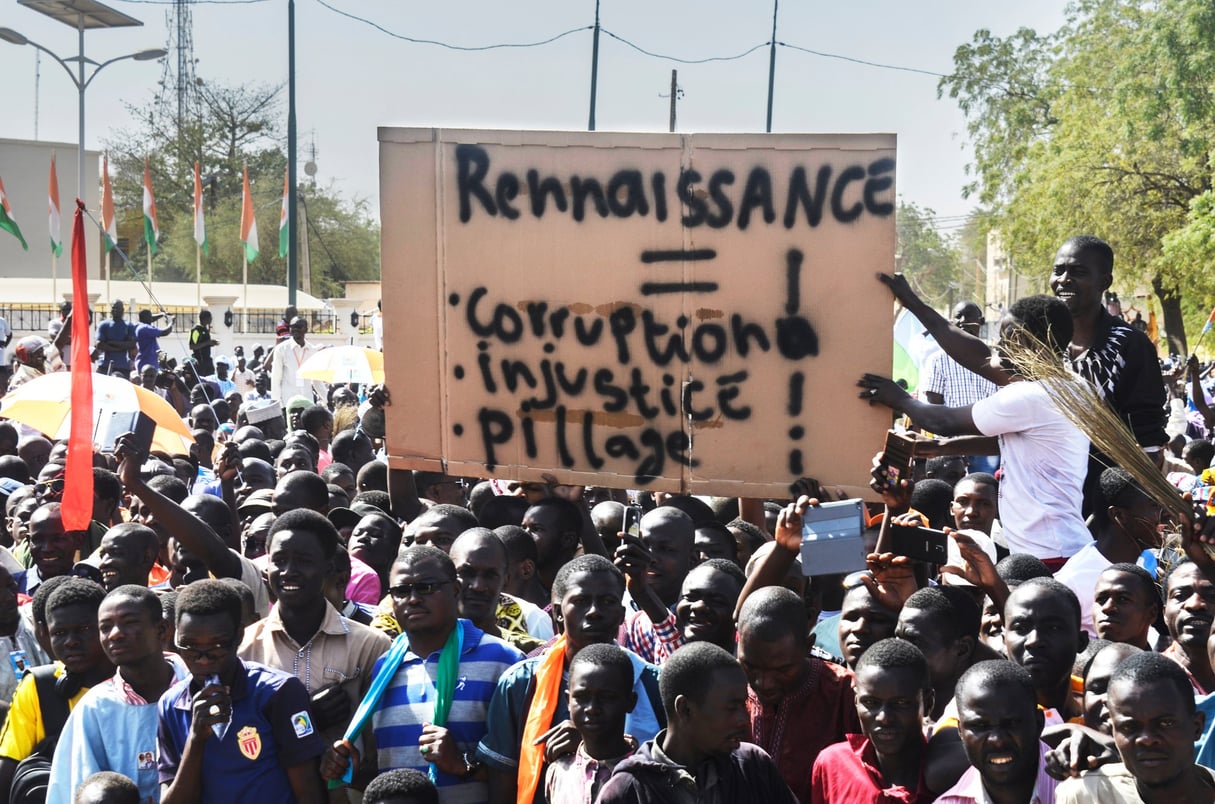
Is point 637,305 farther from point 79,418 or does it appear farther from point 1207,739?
point 79,418

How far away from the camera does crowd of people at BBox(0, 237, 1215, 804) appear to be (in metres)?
3.49

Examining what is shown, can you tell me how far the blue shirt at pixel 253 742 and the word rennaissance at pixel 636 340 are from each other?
1648 mm

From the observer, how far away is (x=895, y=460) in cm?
448

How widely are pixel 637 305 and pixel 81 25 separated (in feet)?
82.7

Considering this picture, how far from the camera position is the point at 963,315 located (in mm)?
9117

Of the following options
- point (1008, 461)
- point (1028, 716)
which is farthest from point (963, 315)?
point (1028, 716)

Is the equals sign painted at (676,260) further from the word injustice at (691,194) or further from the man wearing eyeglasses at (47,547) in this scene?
the man wearing eyeglasses at (47,547)

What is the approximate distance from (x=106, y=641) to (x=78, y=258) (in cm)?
281

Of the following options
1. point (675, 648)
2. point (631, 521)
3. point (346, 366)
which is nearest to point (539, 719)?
point (675, 648)

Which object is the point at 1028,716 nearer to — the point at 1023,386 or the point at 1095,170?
the point at 1023,386

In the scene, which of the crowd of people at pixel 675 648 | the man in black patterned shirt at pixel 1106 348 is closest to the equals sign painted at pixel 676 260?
the crowd of people at pixel 675 648

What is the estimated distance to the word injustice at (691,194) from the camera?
16.4 feet

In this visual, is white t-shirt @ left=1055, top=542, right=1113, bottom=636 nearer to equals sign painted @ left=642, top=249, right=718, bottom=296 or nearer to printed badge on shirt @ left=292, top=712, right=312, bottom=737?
equals sign painted @ left=642, top=249, right=718, bottom=296

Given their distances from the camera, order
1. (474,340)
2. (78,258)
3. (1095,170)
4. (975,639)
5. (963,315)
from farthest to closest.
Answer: (1095,170)
(963,315)
(78,258)
(474,340)
(975,639)
